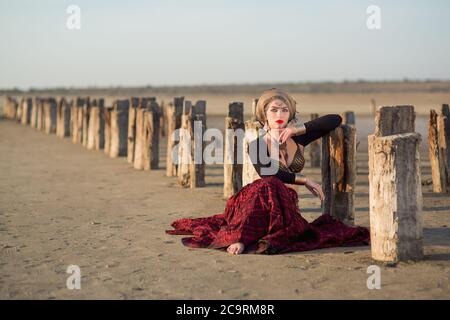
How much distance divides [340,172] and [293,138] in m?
0.71

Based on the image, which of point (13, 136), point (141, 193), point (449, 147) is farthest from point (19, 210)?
point (13, 136)

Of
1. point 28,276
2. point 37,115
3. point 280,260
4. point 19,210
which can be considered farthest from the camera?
point 37,115

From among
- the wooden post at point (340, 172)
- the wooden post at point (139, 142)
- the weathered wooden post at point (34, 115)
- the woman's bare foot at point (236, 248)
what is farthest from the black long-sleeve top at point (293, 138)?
the weathered wooden post at point (34, 115)

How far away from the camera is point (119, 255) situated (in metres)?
6.59

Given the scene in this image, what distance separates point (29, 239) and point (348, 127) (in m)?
3.33

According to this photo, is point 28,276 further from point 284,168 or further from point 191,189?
point 191,189

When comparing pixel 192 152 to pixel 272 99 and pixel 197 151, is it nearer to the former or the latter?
pixel 197 151

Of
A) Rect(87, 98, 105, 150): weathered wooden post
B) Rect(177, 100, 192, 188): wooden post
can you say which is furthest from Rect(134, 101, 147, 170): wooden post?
Rect(87, 98, 105, 150): weathered wooden post

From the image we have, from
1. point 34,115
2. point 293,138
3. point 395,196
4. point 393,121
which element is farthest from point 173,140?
point 34,115

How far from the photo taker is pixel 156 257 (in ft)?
21.3

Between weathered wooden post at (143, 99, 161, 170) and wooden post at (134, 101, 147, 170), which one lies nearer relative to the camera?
weathered wooden post at (143, 99, 161, 170)

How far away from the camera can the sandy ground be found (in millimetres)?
5379

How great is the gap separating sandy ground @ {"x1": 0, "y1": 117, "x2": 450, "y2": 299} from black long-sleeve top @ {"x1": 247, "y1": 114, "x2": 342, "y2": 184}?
2.45ft

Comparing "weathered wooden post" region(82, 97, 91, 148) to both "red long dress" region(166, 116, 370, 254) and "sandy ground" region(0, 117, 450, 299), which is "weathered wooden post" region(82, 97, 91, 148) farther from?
"red long dress" region(166, 116, 370, 254)
